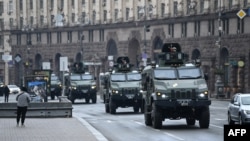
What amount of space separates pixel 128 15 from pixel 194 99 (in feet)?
257

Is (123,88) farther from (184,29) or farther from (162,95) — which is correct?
(184,29)

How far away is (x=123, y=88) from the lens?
42.9 m

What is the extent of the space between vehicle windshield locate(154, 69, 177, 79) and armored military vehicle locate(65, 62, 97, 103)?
31640 millimetres

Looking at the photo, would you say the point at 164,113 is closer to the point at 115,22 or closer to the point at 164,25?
the point at 164,25

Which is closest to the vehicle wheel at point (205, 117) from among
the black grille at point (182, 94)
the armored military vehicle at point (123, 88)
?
the black grille at point (182, 94)

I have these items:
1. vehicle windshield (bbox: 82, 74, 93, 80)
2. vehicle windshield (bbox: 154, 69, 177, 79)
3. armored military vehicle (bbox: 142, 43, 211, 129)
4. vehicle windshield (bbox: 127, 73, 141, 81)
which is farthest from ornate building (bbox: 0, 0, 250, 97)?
vehicle windshield (bbox: 154, 69, 177, 79)

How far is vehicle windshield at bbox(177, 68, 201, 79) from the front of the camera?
1141 inches

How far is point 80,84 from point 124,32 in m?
45.5

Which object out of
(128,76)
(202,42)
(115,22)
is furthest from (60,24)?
(128,76)

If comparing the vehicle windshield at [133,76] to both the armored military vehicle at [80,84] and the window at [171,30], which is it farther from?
the window at [171,30]

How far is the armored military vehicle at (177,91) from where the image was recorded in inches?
1094

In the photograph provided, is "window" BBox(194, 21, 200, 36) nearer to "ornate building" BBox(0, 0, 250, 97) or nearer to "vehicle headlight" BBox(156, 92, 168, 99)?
"ornate building" BBox(0, 0, 250, 97)

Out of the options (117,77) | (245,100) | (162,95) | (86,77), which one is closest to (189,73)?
(162,95)

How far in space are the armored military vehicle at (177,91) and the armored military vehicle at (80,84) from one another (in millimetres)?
30965
